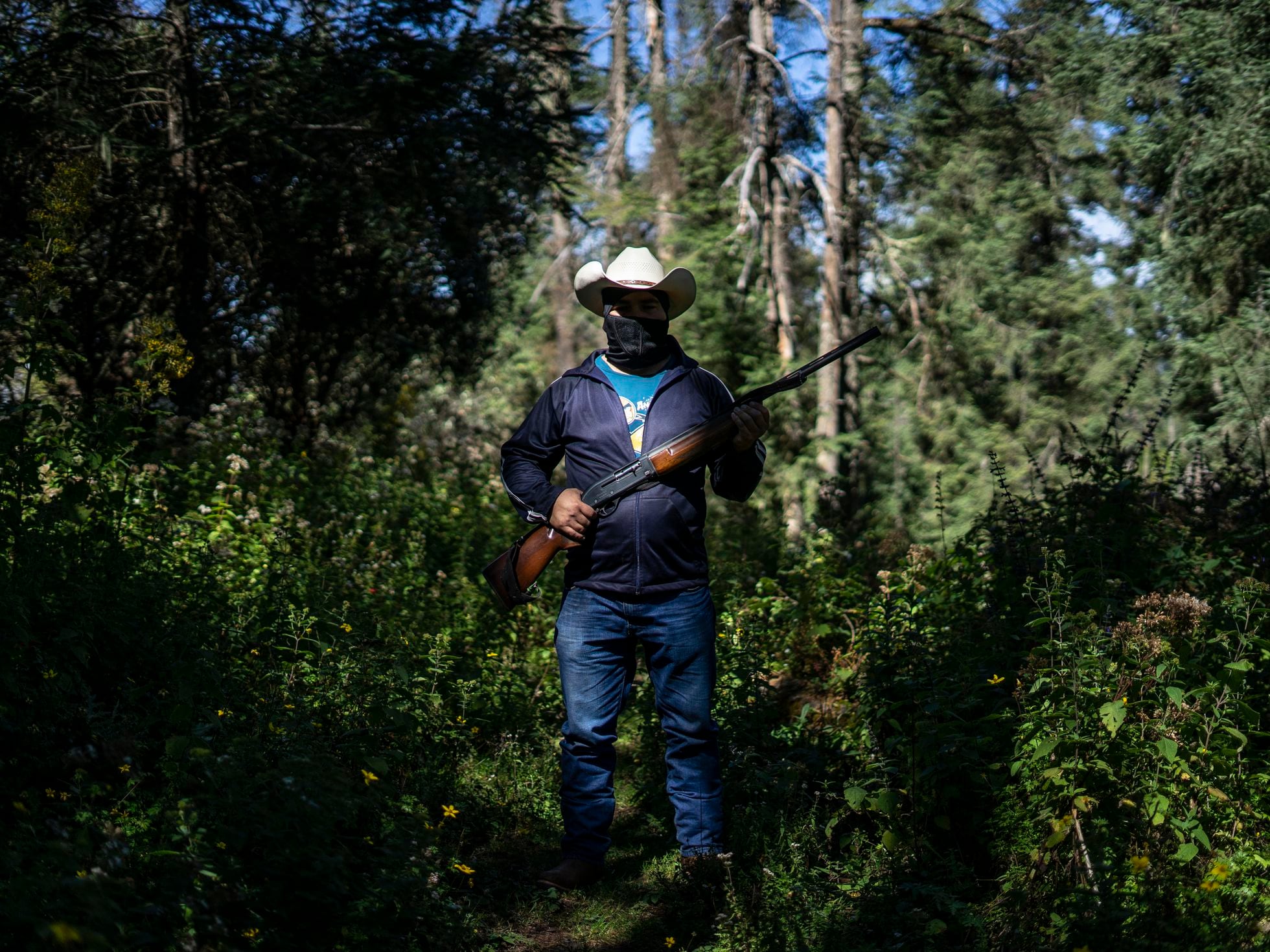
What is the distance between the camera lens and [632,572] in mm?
4094

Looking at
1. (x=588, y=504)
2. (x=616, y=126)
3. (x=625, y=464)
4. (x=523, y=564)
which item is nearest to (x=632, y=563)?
(x=588, y=504)

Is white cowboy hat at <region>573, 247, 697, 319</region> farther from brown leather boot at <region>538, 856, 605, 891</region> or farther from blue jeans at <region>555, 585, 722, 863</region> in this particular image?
brown leather boot at <region>538, 856, 605, 891</region>

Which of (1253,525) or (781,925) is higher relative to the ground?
(1253,525)

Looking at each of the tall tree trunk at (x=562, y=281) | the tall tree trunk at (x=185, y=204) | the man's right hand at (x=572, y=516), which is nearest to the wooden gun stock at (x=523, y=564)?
the man's right hand at (x=572, y=516)

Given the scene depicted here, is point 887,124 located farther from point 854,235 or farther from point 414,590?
point 414,590

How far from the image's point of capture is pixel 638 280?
4262 mm

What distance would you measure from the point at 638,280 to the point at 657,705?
1.70 meters

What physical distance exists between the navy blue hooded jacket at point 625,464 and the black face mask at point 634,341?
0.08 meters

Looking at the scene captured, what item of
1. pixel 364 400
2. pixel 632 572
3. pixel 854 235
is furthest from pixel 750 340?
pixel 632 572

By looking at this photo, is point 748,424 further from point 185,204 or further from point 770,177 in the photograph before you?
point 770,177

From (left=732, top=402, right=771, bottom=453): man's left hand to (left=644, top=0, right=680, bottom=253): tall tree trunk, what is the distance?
14.3 m

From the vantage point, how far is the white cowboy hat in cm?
427

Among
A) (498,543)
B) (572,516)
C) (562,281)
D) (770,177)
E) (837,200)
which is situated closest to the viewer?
(572,516)

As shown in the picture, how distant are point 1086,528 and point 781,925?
3.29 meters
